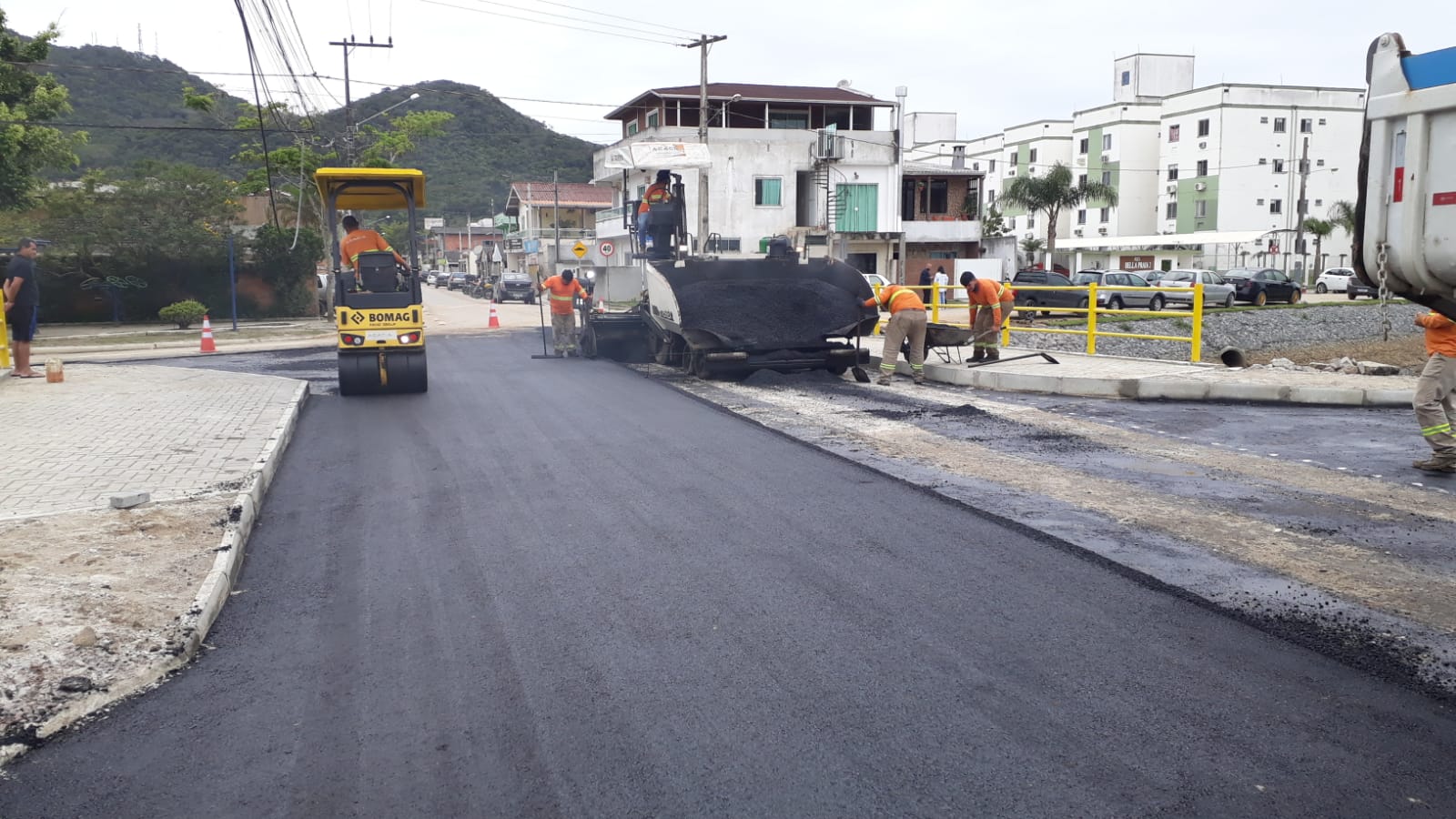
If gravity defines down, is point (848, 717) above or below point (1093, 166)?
below

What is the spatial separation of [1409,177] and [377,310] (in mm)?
11924

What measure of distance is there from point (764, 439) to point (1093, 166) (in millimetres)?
76351

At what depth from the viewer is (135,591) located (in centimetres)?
567

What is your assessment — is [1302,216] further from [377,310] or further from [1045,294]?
[377,310]

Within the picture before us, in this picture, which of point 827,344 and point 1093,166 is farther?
point 1093,166

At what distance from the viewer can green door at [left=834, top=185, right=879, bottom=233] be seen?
5253 centimetres

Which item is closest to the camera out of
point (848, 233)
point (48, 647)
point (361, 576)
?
point (48, 647)

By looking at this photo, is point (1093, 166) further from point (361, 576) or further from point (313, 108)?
point (361, 576)

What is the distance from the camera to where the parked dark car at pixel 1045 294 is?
37.0m

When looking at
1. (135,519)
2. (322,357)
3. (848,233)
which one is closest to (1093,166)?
(848,233)

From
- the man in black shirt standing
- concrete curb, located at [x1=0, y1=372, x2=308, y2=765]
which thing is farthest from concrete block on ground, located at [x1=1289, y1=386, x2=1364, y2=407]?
the man in black shirt standing

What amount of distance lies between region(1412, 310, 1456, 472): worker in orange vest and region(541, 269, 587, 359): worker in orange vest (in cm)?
1404

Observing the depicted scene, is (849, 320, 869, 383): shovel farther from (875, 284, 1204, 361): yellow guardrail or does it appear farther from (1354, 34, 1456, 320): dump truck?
(1354, 34, 1456, 320): dump truck

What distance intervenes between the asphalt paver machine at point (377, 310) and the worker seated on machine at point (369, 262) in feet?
0.04
